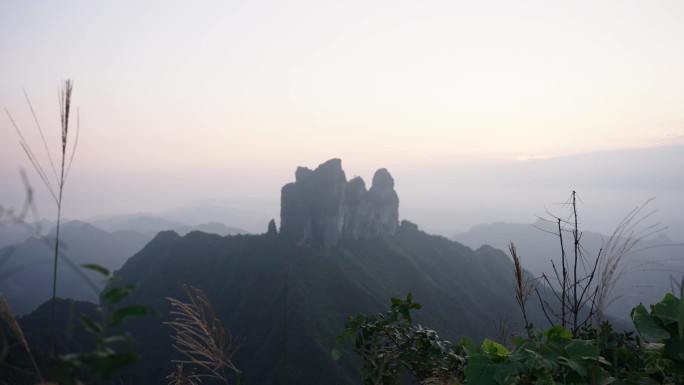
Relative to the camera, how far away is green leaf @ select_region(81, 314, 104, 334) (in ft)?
3.34

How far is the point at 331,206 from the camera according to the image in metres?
100

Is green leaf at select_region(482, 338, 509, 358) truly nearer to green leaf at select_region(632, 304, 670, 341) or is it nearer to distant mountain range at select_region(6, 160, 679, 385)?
green leaf at select_region(632, 304, 670, 341)

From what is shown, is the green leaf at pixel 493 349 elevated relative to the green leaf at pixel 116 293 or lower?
lower

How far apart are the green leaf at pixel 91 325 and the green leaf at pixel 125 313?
1.6 inches

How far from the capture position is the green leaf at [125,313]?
3.30 feet

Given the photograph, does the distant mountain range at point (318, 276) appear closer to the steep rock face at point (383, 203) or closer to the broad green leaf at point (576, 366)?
the steep rock face at point (383, 203)

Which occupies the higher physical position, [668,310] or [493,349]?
[668,310]

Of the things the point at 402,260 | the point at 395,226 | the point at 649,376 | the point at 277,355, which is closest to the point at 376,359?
the point at 649,376

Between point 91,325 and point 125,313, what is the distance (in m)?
0.13

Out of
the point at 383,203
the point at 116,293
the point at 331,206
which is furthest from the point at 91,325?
the point at 383,203

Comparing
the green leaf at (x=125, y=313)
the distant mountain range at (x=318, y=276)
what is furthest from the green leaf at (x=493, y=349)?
the distant mountain range at (x=318, y=276)

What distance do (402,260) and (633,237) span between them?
349 ft

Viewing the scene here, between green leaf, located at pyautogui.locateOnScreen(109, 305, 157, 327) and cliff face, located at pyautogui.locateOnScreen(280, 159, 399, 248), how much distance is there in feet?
320

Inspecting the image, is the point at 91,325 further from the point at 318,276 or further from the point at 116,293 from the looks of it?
the point at 318,276
